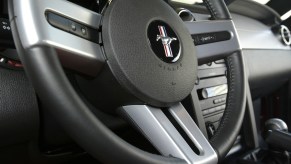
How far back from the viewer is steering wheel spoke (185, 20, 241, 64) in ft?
2.09

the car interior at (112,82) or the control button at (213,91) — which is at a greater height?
the car interior at (112,82)

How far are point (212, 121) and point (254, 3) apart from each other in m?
0.68

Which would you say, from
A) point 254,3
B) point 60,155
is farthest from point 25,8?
point 254,3

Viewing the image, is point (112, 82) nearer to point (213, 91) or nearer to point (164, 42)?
point (164, 42)

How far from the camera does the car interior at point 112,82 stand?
1.34 feet

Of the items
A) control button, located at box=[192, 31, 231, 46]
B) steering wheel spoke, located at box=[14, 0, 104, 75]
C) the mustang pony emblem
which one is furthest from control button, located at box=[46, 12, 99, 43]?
control button, located at box=[192, 31, 231, 46]

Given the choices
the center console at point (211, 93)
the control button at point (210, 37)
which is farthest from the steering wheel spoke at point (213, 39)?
the center console at point (211, 93)

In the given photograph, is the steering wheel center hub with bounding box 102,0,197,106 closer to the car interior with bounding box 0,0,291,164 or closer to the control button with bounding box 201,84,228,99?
the car interior with bounding box 0,0,291,164

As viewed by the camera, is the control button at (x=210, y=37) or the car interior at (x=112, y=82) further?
the control button at (x=210, y=37)

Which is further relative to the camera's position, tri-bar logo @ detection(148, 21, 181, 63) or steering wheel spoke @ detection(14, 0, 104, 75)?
tri-bar logo @ detection(148, 21, 181, 63)

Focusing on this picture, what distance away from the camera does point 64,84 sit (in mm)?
406

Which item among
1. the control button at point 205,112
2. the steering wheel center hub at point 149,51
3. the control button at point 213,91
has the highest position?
the steering wheel center hub at point 149,51

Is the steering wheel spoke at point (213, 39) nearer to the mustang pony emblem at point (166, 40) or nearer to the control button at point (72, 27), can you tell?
the mustang pony emblem at point (166, 40)

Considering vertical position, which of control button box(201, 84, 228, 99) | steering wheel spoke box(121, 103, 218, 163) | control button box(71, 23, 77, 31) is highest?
control button box(71, 23, 77, 31)
